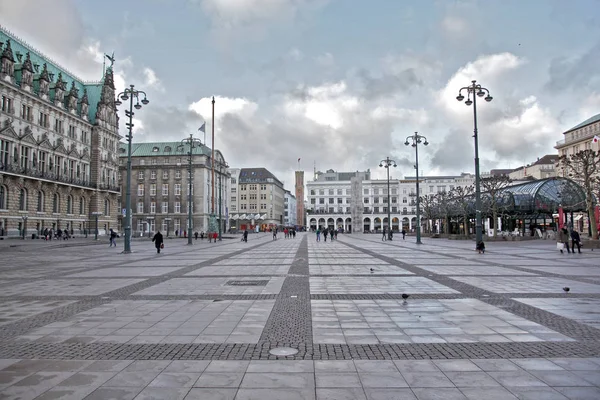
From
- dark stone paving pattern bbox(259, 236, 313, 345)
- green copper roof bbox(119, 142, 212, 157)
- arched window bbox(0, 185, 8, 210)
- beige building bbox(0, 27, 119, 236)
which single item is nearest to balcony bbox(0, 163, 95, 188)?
beige building bbox(0, 27, 119, 236)

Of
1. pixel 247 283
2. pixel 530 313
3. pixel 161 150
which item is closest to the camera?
pixel 530 313

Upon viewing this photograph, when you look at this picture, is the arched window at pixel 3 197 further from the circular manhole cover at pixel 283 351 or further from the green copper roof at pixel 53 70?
the circular manhole cover at pixel 283 351

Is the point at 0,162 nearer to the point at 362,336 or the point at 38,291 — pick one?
the point at 38,291

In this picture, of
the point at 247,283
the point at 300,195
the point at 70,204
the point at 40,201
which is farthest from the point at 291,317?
the point at 300,195

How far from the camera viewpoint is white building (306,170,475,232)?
13138 centimetres

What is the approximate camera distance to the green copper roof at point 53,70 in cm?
6125

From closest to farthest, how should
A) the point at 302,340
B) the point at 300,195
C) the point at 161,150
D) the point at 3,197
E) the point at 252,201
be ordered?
the point at 302,340
the point at 3,197
the point at 161,150
the point at 252,201
the point at 300,195

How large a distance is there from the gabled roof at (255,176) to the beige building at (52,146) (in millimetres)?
71267

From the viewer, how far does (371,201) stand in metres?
133

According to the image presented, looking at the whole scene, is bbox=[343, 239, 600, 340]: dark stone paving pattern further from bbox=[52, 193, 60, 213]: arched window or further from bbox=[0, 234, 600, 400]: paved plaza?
bbox=[52, 193, 60, 213]: arched window

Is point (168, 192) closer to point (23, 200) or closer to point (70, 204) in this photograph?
point (70, 204)

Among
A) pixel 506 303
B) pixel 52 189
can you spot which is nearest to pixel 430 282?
pixel 506 303

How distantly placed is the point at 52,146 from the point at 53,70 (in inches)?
665

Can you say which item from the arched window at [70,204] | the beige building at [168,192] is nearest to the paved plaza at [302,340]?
the arched window at [70,204]
